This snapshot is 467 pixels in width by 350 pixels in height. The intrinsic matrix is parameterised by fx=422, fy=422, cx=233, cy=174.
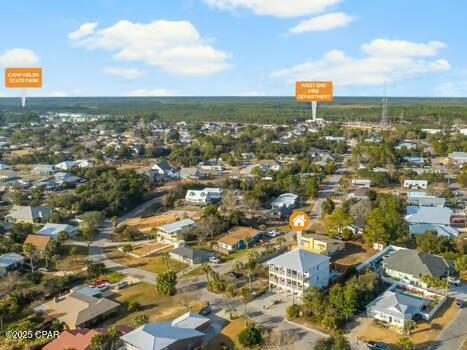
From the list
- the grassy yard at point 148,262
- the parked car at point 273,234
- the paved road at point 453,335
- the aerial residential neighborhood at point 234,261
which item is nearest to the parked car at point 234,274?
the aerial residential neighborhood at point 234,261

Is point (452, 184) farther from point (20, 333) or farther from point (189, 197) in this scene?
point (20, 333)

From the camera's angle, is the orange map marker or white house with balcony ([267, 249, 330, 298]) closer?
white house with balcony ([267, 249, 330, 298])

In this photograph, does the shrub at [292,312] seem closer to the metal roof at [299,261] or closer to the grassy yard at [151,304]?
the metal roof at [299,261]

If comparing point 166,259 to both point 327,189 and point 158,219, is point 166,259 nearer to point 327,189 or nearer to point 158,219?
point 158,219

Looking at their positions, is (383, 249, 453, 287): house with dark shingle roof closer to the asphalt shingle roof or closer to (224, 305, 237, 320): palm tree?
the asphalt shingle roof

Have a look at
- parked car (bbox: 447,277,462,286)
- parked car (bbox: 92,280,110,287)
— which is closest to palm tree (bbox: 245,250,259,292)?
parked car (bbox: 92,280,110,287)

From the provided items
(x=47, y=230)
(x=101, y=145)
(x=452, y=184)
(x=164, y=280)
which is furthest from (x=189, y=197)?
(x=101, y=145)
